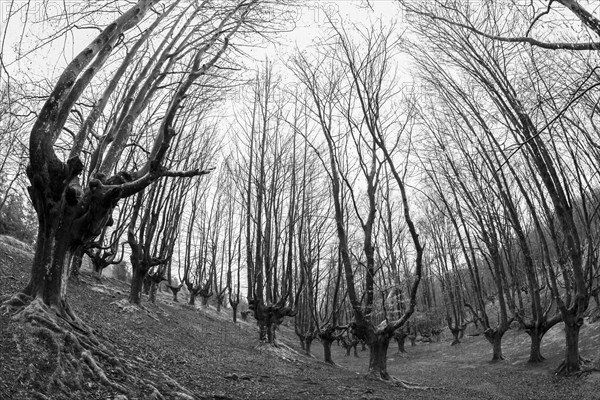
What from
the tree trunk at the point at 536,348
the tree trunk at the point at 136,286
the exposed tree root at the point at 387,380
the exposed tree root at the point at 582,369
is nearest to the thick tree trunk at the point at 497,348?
the tree trunk at the point at 536,348

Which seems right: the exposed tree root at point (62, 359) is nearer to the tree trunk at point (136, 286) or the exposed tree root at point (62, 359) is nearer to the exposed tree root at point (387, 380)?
the exposed tree root at point (387, 380)

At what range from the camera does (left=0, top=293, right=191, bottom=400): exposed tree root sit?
9.89 feet

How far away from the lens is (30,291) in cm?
416

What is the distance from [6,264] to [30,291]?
6.18 m

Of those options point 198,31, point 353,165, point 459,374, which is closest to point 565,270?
point 459,374

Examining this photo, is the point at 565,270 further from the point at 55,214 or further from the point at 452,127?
the point at 55,214

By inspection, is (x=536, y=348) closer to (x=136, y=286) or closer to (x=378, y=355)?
(x=378, y=355)

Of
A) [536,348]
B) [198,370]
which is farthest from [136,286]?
[536,348]

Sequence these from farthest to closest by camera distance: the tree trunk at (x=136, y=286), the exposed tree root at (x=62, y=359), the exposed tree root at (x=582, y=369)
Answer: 1. the tree trunk at (x=136, y=286)
2. the exposed tree root at (x=582, y=369)
3. the exposed tree root at (x=62, y=359)

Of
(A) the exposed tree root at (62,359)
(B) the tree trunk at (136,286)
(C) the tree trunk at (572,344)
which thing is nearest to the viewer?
(A) the exposed tree root at (62,359)

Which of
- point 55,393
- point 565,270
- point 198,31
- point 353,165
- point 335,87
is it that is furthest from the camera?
point 353,165

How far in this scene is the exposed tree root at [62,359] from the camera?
3014mm

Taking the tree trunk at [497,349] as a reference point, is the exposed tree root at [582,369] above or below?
above

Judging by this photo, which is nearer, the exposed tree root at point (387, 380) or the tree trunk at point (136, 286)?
the exposed tree root at point (387, 380)
